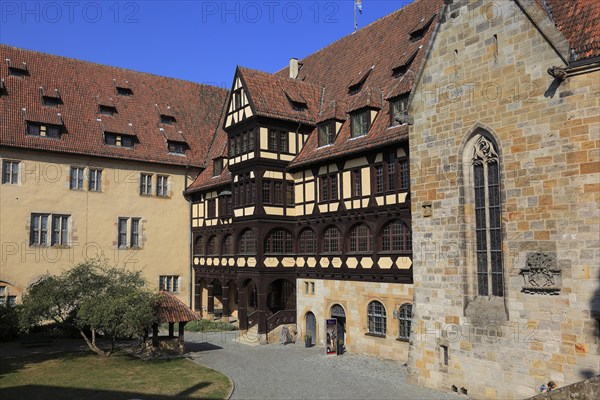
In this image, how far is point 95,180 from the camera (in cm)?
3419

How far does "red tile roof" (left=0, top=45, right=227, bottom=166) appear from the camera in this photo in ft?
107

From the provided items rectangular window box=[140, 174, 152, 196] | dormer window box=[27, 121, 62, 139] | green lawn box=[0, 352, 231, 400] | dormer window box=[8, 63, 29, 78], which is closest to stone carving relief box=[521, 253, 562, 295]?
green lawn box=[0, 352, 231, 400]

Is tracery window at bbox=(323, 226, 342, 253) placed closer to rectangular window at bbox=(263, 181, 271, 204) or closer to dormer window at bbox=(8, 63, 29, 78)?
rectangular window at bbox=(263, 181, 271, 204)

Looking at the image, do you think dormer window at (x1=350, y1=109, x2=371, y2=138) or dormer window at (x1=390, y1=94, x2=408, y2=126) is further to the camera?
dormer window at (x1=350, y1=109, x2=371, y2=138)

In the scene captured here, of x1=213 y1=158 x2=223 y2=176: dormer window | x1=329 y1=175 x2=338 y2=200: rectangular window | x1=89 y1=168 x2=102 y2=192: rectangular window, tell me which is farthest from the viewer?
x1=213 y1=158 x2=223 y2=176: dormer window

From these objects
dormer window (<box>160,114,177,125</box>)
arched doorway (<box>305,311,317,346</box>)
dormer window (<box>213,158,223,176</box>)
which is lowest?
arched doorway (<box>305,311,317,346</box>)

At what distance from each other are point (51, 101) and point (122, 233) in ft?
30.0

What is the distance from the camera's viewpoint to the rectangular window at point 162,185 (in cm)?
3669

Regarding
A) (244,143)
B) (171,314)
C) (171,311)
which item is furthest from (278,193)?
(171,314)

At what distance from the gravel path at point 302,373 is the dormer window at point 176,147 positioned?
560 inches

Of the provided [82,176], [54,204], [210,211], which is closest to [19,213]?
[54,204]

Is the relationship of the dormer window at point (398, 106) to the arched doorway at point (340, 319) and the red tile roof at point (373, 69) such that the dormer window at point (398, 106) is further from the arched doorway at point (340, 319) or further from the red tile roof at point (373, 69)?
the arched doorway at point (340, 319)

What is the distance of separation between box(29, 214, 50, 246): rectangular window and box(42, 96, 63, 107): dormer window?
696cm

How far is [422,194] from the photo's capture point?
1816 cm
